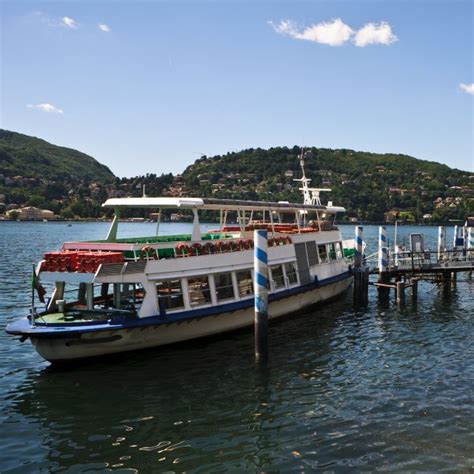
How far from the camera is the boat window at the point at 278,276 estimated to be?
73.1ft

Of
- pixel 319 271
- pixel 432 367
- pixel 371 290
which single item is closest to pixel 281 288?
pixel 319 271

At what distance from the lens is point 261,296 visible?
16.5 meters

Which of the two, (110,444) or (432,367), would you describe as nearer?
(110,444)

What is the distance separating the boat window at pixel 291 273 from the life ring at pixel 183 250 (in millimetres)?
6481

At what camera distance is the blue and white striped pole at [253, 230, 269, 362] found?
16.5 m

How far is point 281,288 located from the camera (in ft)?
73.7

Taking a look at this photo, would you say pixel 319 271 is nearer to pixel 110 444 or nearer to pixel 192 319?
pixel 192 319

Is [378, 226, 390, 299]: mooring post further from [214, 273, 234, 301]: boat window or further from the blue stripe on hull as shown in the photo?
[214, 273, 234, 301]: boat window

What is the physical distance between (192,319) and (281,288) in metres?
6.08

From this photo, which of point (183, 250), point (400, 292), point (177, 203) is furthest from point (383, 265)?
point (177, 203)

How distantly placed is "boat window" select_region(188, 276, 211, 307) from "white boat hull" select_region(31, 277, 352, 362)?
2.03ft

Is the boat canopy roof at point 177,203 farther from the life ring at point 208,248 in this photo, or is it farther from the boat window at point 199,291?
the boat window at point 199,291

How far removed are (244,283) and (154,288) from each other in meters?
4.52

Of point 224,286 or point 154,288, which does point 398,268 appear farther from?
point 154,288
